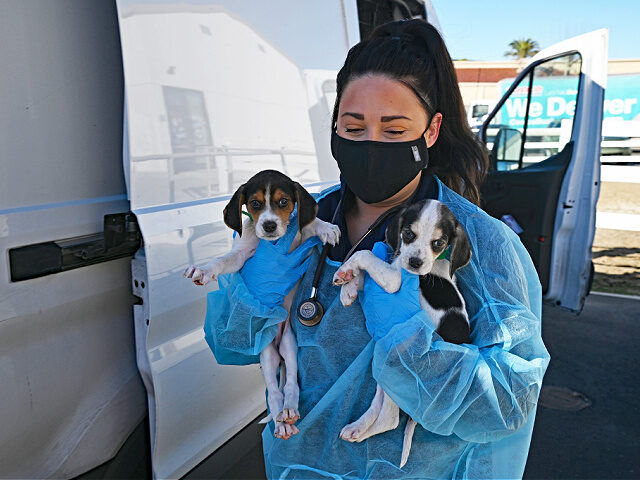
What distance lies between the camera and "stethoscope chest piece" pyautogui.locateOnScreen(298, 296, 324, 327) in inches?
67.0

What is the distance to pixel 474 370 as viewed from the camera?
1461 millimetres

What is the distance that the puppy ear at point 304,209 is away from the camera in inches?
74.1

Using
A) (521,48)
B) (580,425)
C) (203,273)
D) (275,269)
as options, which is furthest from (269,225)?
(521,48)

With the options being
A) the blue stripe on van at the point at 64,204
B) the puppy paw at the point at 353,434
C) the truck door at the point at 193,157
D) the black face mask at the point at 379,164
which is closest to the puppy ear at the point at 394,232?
the black face mask at the point at 379,164

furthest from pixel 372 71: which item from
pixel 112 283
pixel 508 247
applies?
pixel 112 283

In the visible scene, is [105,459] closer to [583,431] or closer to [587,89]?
[583,431]

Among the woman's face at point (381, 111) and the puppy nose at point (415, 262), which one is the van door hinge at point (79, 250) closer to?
the woman's face at point (381, 111)

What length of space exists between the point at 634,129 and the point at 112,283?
14.2 metres

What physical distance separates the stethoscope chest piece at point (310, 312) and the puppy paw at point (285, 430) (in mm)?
300

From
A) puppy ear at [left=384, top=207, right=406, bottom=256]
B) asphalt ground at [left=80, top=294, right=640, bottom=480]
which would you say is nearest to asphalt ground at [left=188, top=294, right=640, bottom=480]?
asphalt ground at [left=80, top=294, right=640, bottom=480]

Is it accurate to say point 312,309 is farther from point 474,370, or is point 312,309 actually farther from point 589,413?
point 589,413

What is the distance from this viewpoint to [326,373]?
171 centimetres

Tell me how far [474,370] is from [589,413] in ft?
11.3

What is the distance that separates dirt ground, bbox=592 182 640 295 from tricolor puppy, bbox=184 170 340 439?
704 centimetres
